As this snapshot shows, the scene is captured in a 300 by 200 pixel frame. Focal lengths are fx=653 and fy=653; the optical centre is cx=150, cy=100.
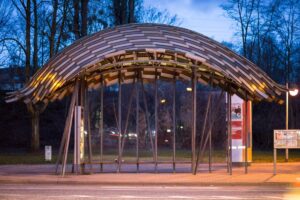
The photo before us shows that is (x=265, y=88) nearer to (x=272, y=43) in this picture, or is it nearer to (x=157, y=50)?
(x=157, y=50)

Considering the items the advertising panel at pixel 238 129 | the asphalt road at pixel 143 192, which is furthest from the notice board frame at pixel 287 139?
the advertising panel at pixel 238 129

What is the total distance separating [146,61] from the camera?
83.9ft

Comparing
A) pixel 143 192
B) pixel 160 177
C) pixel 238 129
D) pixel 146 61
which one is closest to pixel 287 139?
pixel 238 129

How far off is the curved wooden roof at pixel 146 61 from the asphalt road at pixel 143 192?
460 cm

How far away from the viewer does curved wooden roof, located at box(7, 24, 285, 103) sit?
83.9 feet

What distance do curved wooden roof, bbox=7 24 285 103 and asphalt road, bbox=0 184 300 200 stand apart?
4597 mm

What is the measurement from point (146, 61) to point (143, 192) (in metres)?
6.85

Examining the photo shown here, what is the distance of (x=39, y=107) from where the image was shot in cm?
5022

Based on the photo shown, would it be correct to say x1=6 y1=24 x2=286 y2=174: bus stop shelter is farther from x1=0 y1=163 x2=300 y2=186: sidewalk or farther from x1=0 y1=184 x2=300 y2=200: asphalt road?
x1=0 y1=184 x2=300 y2=200: asphalt road

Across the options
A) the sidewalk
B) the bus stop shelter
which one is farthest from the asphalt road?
the bus stop shelter

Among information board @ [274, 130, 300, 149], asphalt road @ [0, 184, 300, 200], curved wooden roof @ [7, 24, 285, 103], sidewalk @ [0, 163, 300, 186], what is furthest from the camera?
information board @ [274, 130, 300, 149]

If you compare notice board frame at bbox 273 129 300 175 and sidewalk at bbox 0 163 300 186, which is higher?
notice board frame at bbox 273 129 300 175

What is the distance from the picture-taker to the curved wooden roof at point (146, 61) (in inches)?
1006

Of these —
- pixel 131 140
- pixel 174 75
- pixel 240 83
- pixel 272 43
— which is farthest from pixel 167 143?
pixel 240 83
